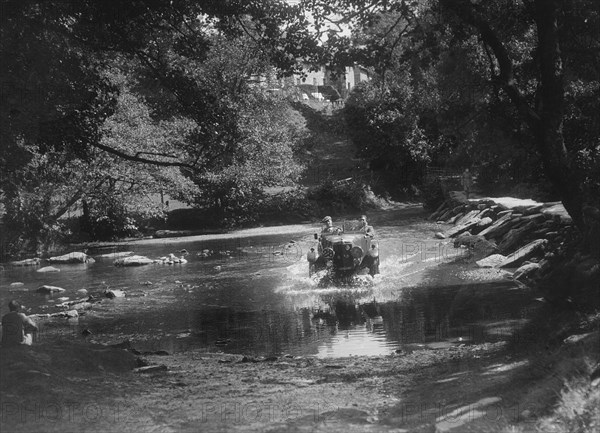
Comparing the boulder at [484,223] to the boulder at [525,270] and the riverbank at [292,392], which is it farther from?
the riverbank at [292,392]

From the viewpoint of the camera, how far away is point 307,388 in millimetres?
9648

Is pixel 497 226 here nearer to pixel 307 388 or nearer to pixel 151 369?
pixel 151 369

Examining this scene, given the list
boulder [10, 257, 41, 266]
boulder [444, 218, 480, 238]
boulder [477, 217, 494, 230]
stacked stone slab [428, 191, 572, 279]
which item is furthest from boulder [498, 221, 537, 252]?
boulder [10, 257, 41, 266]

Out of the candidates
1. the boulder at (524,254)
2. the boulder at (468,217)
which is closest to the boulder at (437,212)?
the boulder at (468,217)

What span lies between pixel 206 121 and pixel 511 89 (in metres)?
6.49

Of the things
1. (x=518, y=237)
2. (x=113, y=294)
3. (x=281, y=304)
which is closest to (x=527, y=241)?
(x=518, y=237)

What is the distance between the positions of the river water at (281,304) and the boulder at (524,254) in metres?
1.34

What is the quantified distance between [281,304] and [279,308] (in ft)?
2.16

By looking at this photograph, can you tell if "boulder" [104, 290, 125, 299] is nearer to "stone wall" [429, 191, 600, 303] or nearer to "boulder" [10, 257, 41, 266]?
"boulder" [10, 257, 41, 266]

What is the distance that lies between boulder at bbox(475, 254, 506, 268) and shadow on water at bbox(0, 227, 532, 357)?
1056 millimetres

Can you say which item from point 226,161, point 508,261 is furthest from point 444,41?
point 508,261

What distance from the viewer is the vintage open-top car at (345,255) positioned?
925 inches

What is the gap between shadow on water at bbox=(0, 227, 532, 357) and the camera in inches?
595

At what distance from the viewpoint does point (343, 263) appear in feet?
77.0
